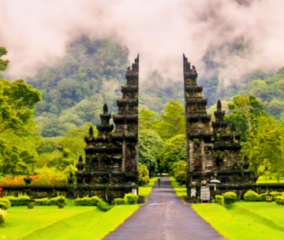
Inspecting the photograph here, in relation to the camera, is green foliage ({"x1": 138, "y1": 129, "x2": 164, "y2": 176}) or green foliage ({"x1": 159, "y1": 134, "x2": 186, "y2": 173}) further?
green foliage ({"x1": 138, "y1": 129, "x2": 164, "y2": 176})

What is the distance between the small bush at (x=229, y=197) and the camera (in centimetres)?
2805

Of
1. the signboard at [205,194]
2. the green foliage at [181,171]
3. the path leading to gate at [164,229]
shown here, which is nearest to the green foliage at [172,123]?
the green foliage at [181,171]

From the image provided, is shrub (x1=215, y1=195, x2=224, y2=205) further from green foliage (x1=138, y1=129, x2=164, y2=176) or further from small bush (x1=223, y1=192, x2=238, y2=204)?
green foliage (x1=138, y1=129, x2=164, y2=176)

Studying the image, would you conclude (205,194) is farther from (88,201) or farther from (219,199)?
(88,201)

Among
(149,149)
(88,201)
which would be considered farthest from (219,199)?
(149,149)

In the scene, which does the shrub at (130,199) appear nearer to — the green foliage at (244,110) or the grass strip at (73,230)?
the grass strip at (73,230)

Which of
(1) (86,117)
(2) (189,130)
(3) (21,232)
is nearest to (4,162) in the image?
(2) (189,130)

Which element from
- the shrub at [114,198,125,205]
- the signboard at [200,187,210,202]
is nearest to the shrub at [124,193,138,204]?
the shrub at [114,198,125,205]

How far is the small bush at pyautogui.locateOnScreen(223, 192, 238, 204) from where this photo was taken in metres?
28.0

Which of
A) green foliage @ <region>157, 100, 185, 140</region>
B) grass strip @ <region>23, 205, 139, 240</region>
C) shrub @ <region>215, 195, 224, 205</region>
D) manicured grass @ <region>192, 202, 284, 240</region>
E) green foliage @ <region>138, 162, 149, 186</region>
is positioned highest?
green foliage @ <region>157, 100, 185, 140</region>

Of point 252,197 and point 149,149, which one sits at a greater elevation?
point 149,149

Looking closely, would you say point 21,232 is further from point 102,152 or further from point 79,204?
point 102,152

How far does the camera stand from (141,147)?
5978 cm

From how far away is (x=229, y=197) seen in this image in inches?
1104
